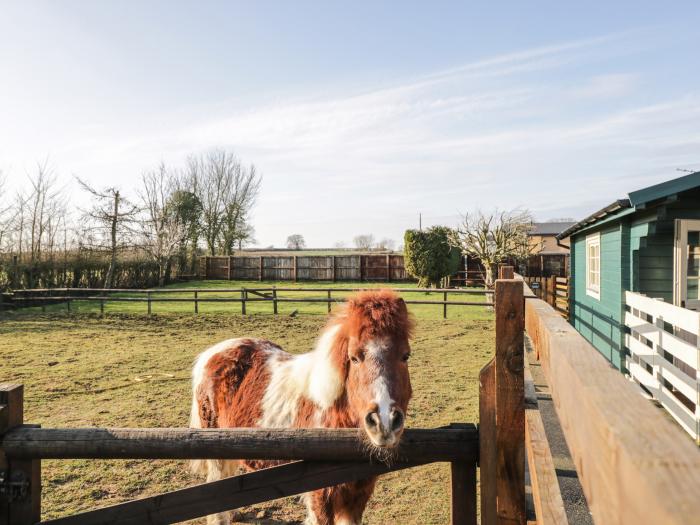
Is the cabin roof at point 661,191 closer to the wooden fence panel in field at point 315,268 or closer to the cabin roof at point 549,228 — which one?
the wooden fence panel in field at point 315,268

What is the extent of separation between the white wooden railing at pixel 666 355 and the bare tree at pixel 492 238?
16.5 meters

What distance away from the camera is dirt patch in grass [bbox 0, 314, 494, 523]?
13.1 ft

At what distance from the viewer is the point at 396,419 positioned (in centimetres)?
172

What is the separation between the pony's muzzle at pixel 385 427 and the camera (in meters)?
1.68

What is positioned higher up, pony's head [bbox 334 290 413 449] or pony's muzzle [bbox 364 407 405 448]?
pony's head [bbox 334 290 413 449]

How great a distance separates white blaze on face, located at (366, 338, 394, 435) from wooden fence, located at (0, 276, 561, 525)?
0.18m

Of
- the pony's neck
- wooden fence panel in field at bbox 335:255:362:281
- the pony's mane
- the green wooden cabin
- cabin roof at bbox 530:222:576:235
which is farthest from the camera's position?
cabin roof at bbox 530:222:576:235

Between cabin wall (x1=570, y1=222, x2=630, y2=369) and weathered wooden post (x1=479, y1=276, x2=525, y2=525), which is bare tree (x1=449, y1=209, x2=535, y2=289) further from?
weathered wooden post (x1=479, y1=276, x2=525, y2=525)

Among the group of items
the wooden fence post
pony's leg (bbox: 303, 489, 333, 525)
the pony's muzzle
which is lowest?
pony's leg (bbox: 303, 489, 333, 525)

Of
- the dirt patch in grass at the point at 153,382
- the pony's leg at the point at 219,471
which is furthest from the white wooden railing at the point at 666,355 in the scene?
the pony's leg at the point at 219,471

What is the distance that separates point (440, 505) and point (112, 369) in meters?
6.75

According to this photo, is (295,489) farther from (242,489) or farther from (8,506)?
(8,506)

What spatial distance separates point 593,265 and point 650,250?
341cm

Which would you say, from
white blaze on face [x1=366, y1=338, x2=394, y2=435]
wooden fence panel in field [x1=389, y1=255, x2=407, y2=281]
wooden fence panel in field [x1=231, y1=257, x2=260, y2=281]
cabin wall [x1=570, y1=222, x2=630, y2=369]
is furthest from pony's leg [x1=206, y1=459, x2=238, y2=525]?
wooden fence panel in field [x1=231, y1=257, x2=260, y2=281]
